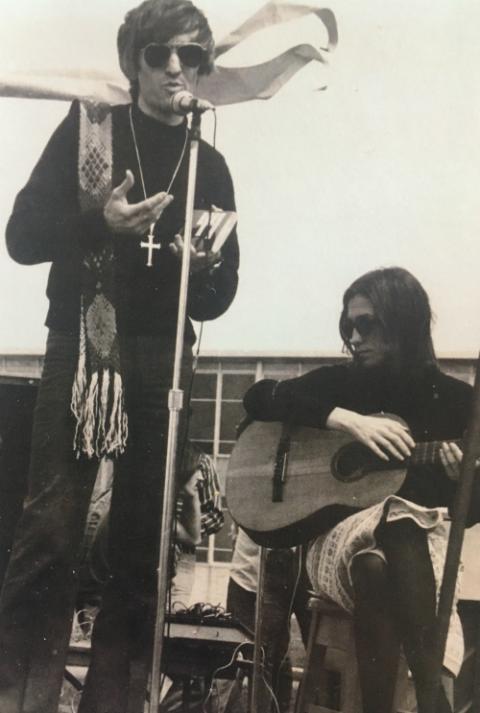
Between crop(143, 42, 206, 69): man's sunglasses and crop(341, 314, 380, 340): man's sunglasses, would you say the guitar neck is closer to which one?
crop(341, 314, 380, 340): man's sunglasses

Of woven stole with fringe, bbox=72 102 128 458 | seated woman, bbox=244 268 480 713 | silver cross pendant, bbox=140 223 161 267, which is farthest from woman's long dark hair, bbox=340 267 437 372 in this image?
woven stole with fringe, bbox=72 102 128 458

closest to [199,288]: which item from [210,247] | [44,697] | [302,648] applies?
[210,247]

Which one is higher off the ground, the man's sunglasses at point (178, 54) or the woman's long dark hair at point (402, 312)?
the man's sunglasses at point (178, 54)

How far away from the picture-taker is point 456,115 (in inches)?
65.7

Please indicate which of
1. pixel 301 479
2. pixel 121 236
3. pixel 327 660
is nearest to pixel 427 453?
pixel 301 479

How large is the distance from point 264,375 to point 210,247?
38 centimetres

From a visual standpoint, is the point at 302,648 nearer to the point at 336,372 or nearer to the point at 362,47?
the point at 336,372

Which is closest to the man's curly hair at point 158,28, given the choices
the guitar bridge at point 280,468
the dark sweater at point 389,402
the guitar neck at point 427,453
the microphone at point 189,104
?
the microphone at point 189,104

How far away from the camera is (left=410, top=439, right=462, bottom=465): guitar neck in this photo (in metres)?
1.48

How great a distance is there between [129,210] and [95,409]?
42 cm

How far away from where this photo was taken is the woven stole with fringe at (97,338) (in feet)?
5.21

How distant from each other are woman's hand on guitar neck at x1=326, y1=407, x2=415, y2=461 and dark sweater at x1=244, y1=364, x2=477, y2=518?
3 centimetres

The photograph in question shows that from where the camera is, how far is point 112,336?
1.63 m

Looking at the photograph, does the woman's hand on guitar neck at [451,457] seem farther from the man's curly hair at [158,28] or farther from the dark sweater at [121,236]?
the man's curly hair at [158,28]
